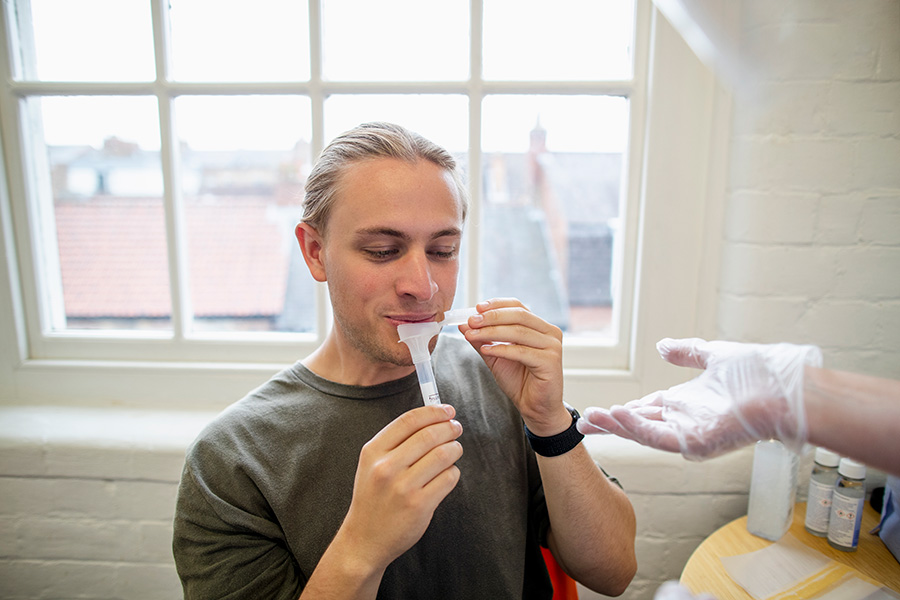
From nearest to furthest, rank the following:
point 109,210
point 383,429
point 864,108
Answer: point 383,429, point 864,108, point 109,210

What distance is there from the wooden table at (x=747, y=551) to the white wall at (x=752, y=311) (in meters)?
0.19

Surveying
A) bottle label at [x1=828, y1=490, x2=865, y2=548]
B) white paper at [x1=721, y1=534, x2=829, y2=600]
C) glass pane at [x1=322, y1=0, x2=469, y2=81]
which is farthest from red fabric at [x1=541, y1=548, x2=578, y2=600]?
glass pane at [x1=322, y1=0, x2=469, y2=81]

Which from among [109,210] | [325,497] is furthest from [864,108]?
[109,210]

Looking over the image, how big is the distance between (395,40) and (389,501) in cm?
133

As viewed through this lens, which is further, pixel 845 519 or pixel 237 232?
pixel 237 232

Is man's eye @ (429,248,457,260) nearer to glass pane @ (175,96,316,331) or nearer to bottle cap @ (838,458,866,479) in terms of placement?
glass pane @ (175,96,316,331)

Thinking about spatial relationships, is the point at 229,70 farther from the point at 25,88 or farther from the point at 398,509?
the point at 398,509

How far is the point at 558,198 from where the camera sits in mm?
1859

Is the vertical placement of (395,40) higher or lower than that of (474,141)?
higher

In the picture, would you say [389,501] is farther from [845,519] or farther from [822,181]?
[822,181]

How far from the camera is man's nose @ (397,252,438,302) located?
3.05 ft

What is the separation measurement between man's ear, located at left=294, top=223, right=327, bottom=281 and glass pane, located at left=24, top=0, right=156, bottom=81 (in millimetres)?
892

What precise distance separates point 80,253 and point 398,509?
158 centimetres

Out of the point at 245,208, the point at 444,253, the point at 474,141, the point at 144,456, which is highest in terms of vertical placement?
the point at 474,141
